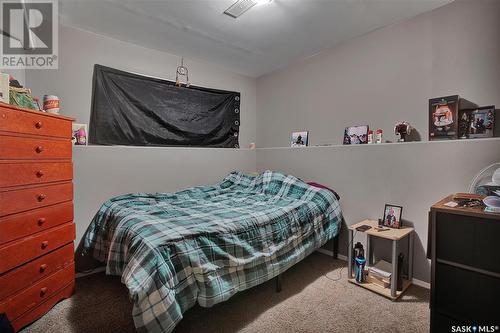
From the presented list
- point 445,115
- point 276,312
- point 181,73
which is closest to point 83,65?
point 181,73

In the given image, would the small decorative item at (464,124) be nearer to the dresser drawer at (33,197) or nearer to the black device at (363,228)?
the black device at (363,228)

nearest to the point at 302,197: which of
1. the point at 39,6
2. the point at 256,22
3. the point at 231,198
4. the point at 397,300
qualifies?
the point at 231,198

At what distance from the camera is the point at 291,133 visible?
3.29m

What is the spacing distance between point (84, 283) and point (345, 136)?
2836 millimetres

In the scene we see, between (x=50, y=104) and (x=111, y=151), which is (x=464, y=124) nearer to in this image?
(x=111, y=151)

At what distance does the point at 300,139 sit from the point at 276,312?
80.2 inches

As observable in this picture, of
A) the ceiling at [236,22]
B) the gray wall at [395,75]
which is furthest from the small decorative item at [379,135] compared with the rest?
the ceiling at [236,22]

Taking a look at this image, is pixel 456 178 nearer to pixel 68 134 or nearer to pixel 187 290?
pixel 187 290

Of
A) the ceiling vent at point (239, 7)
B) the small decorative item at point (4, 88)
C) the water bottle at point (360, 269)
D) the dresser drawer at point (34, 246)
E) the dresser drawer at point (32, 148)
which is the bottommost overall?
the water bottle at point (360, 269)

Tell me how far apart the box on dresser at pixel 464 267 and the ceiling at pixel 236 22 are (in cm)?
173

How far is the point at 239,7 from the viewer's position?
2.01 m

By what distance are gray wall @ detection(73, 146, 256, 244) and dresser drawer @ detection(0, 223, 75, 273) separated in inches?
16.0

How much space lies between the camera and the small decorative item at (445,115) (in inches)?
74.8

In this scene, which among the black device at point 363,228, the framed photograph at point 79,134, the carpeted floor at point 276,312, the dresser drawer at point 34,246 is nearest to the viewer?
the dresser drawer at point 34,246
